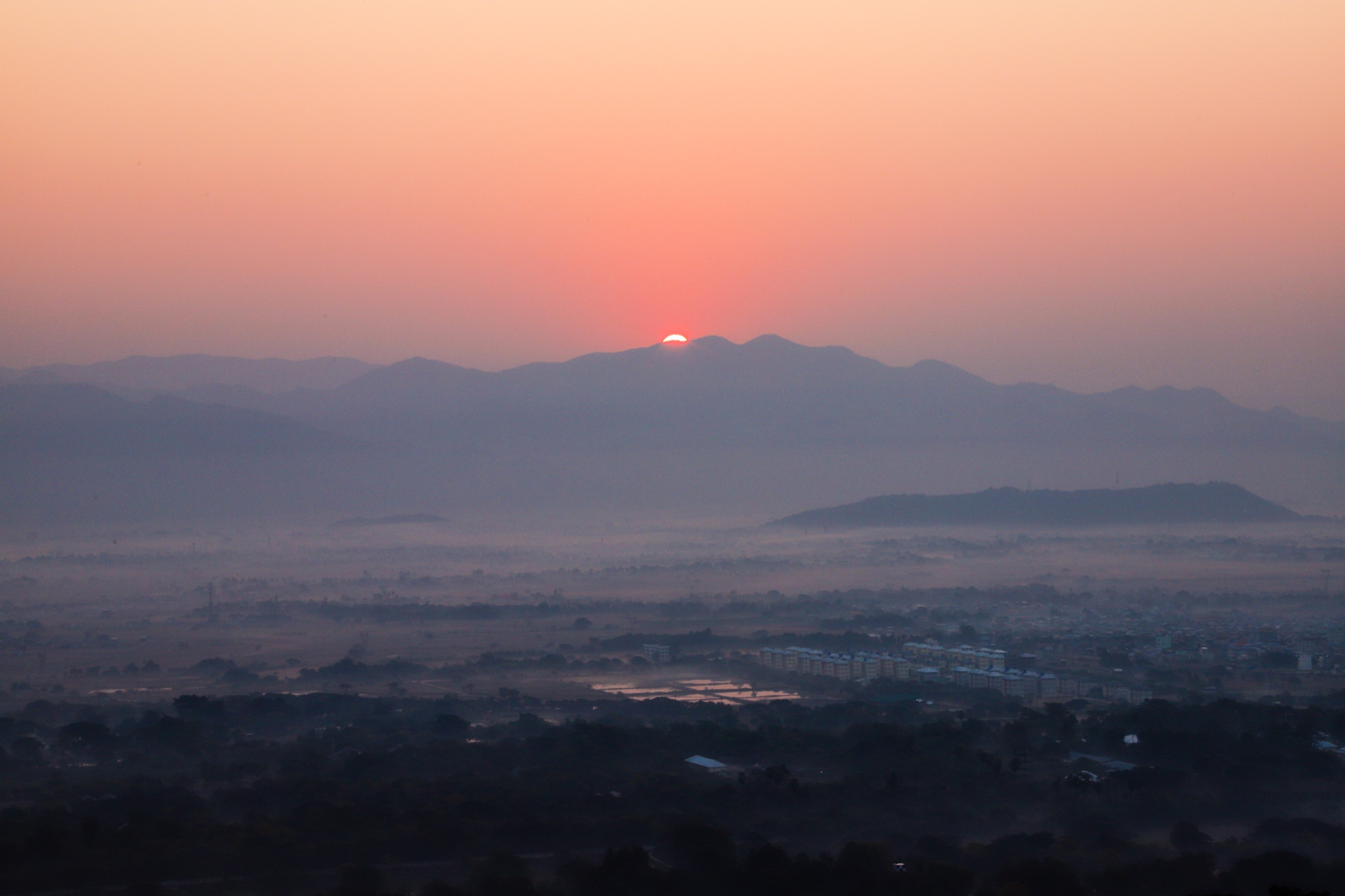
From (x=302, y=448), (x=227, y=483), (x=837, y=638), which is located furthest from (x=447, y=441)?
(x=837, y=638)

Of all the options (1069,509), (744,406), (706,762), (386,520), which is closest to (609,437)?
(744,406)

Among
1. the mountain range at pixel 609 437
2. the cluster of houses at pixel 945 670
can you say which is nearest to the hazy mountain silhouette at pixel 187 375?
the mountain range at pixel 609 437

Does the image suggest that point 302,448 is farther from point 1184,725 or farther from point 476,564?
point 1184,725

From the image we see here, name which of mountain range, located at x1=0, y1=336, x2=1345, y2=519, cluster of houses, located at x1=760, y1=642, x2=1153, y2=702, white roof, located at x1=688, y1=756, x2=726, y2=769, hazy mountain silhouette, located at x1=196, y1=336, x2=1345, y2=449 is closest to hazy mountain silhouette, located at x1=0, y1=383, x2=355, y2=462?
mountain range, located at x1=0, y1=336, x2=1345, y2=519

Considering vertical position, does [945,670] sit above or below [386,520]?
below

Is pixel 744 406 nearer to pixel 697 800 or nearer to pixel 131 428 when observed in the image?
pixel 131 428
